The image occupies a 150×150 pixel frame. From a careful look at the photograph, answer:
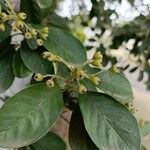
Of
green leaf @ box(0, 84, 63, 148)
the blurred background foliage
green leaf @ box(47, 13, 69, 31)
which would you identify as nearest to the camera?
green leaf @ box(0, 84, 63, 148)

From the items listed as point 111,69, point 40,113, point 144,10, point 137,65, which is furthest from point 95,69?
point 137,65

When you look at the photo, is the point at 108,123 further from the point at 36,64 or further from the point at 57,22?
the point at 57,22

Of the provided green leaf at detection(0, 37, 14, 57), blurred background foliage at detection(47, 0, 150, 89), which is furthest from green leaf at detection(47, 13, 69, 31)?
blurred background foliage at detection(47, 0, 150, 89)

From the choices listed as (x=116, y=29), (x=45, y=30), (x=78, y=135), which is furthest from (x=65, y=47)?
Result: (x=116, y=29)

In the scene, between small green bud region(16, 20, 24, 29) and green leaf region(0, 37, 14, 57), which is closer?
small green bud region(16, 20, 24, 29)

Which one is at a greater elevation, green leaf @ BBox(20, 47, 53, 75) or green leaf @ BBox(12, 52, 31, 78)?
green leaf @ BBox(20, 47, 53, 75)

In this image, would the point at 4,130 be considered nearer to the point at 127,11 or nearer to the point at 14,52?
the point at 14,52

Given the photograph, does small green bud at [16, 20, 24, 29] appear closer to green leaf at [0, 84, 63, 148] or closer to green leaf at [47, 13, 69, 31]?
green leaf at [0, 84, 63, 148]
